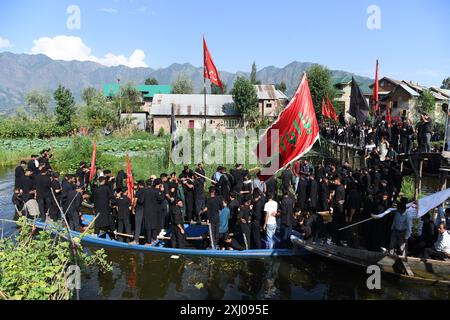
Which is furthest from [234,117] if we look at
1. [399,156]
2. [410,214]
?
[410,214]

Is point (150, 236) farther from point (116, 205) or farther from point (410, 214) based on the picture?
point (410, 214)

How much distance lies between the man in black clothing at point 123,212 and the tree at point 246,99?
1354 inches

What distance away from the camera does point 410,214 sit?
900 centimetres

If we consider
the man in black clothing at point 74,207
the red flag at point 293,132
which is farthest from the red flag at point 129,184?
the red flag at point 293,132

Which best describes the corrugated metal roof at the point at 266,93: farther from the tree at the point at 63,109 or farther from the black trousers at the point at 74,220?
the black trousers at the point at 74,220

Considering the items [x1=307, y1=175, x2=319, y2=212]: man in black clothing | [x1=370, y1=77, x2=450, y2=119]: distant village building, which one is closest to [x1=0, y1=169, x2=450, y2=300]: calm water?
[x1=307, y1=175, x2=319, y2=212]: man in black clothing

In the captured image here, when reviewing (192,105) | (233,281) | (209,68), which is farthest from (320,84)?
(233,281)

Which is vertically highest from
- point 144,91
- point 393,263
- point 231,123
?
point 144,91

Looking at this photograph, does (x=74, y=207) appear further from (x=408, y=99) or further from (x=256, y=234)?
(x=408, y=99)

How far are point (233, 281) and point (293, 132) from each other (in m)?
3.94

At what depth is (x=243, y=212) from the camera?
1025 cm

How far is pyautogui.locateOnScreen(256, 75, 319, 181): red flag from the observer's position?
27.3 feet

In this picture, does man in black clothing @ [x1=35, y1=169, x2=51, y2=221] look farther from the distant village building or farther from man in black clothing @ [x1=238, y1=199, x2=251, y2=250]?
the distant village building

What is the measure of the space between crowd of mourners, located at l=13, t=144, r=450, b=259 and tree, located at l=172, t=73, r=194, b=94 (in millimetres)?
69038
